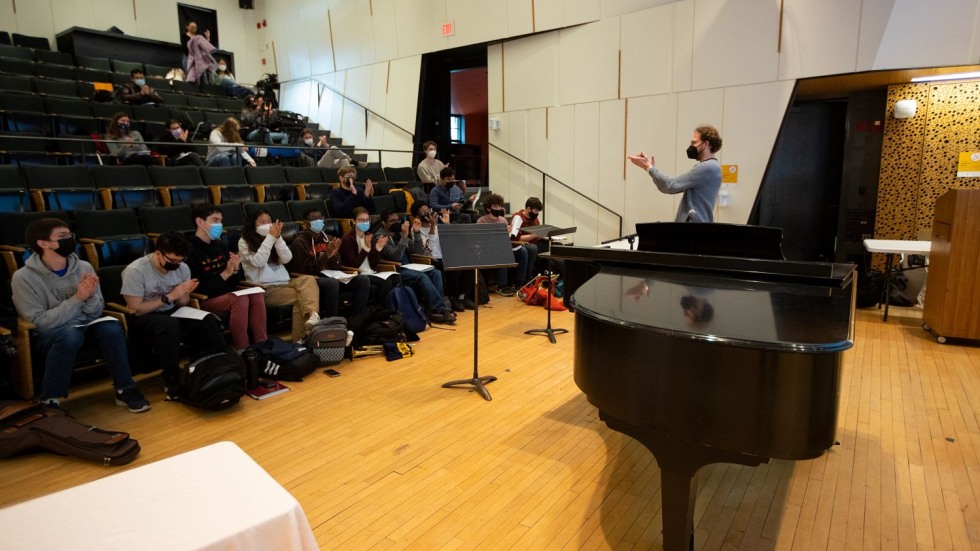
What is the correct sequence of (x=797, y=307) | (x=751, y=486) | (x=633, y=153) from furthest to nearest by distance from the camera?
1. (x=633, y=153)
2. (x=751, y=486)
3. (x=797, y=307)

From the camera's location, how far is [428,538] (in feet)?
7.25

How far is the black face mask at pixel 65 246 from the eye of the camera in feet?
10.8

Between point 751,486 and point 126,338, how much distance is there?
3784mm

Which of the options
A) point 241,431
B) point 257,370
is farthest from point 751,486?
point 257,370

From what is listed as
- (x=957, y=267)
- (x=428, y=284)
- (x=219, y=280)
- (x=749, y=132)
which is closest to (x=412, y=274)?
(x=428, y=284)

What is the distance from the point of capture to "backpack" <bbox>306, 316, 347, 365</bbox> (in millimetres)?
4195

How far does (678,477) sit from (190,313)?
3.33 meters

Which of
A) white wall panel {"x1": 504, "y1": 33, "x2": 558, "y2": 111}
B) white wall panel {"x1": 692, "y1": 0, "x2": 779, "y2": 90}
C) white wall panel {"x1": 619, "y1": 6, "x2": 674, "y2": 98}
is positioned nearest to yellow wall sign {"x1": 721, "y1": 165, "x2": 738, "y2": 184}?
white wall panel {"x1": 692, "y1": 0, "x2": 779, "y2": 90}

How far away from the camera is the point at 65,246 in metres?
3.30

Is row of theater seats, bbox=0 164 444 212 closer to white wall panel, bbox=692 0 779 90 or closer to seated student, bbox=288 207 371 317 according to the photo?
seated student, bbox=288 207 371 317

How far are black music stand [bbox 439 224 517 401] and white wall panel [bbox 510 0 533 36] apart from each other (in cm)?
548

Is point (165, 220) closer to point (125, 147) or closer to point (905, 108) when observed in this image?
point (125, 147)

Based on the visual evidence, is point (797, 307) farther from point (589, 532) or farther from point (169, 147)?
point (169, 147)

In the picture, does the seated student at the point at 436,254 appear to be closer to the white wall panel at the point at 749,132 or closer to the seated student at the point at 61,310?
the seated student at the point at 61,310
